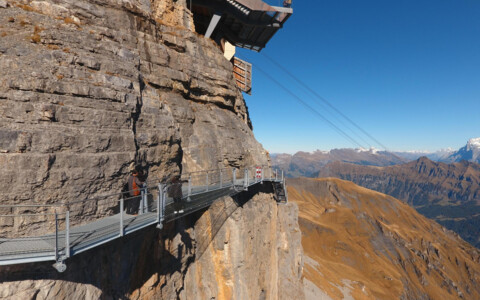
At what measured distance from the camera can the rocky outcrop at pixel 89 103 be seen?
23.5 ft

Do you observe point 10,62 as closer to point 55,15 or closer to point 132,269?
point 55,15

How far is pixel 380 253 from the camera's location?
70688 millimetres

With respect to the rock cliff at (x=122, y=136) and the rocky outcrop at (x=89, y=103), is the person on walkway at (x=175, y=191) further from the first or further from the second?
the rocky outcrop at (x=89, y=103)

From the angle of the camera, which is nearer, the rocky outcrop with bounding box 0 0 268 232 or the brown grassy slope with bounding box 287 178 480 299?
the rocky outcrop with bounding box 0 0 268 232

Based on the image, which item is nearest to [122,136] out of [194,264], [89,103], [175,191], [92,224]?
[89,103]

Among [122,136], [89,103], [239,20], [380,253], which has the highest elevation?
[239,20]

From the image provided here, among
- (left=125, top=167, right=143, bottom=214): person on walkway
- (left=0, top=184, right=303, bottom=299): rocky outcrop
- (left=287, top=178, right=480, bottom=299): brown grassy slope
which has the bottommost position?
(left=287, top=178, right=480, bottom=299): brown grassy slope

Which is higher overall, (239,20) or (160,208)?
(239,20)

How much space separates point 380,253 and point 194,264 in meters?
77.6

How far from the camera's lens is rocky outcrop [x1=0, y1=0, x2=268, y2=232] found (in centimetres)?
717

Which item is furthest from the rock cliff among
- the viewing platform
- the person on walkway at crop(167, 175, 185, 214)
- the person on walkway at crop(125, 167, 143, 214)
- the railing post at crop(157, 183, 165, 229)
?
the viewing platform

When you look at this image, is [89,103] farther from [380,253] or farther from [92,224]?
[380,253]

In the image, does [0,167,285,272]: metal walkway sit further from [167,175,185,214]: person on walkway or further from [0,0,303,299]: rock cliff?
[0,0,303,299]: rock cliff

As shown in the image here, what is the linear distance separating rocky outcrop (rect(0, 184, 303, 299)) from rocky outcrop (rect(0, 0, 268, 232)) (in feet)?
5.81
